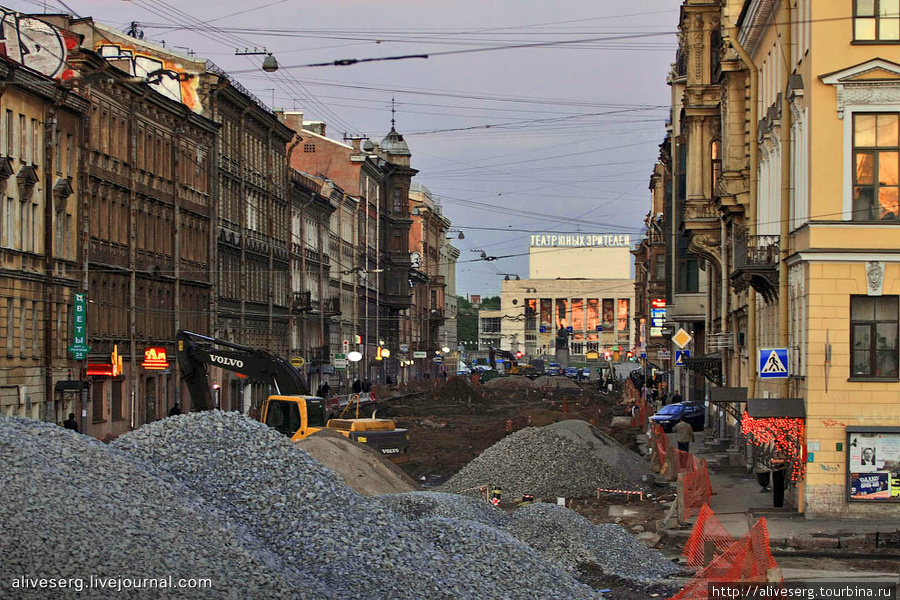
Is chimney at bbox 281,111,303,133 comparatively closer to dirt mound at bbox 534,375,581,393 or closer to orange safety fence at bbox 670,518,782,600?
dirt mound at bbox 534,375,581,393

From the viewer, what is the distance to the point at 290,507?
20281 mm

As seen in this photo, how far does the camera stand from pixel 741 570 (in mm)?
19109

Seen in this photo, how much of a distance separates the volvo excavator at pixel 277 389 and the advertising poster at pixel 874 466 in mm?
17903

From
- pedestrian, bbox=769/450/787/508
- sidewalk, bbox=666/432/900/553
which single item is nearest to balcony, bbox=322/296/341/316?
sidewalk, bbox=666/432/900/553

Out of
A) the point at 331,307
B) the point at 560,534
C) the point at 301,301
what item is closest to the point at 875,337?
the point at 560,534

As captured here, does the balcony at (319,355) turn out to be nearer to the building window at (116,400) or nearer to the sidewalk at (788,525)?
the building window at (116,400)

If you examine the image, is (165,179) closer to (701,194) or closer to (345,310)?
(701,194)

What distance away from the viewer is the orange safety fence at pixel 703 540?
24203 mm

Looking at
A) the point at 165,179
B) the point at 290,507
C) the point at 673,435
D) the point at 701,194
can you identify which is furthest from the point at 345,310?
the point at 290,507

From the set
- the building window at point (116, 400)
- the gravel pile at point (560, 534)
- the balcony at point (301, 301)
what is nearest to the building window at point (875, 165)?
the gravel pile at point (560, 534)

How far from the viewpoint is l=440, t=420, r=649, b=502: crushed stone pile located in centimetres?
3784

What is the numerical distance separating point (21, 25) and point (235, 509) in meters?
37.1

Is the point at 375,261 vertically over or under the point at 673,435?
A: over

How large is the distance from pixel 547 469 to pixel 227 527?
2153 centimetres
